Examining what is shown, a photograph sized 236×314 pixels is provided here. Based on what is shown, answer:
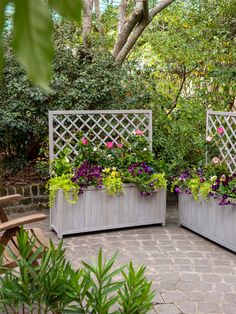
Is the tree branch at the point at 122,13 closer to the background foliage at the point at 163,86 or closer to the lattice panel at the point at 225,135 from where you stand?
the background foliage at the point at 163,86

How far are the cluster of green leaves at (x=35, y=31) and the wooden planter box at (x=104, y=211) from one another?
4.02m

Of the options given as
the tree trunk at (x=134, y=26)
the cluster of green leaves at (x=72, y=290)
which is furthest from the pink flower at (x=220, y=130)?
the cluster of green leaves at (x=72, y=290)

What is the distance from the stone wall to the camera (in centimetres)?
513

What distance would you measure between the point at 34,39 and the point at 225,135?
4616mm

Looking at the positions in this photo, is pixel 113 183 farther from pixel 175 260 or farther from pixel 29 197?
pixel 29 197

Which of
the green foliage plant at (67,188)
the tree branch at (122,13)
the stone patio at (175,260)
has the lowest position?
the stone patio at (175,260)

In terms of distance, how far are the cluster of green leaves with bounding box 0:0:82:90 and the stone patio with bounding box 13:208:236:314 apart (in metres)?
2.70

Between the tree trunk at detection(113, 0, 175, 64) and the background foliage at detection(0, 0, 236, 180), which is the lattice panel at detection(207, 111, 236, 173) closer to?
the background foliage at detection(0, 0, 236, 180)

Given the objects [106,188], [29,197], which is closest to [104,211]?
[106,188]

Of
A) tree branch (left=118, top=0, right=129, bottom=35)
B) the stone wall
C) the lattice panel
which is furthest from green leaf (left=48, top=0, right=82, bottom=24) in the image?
tree branch (left=118, top=0, right=129, bottom=35)

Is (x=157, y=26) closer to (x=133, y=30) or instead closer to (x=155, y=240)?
(x=133, y=30)

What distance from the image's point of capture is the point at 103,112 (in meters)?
4.77

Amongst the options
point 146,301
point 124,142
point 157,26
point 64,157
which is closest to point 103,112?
point 124,142

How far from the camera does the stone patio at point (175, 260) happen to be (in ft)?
9.25
